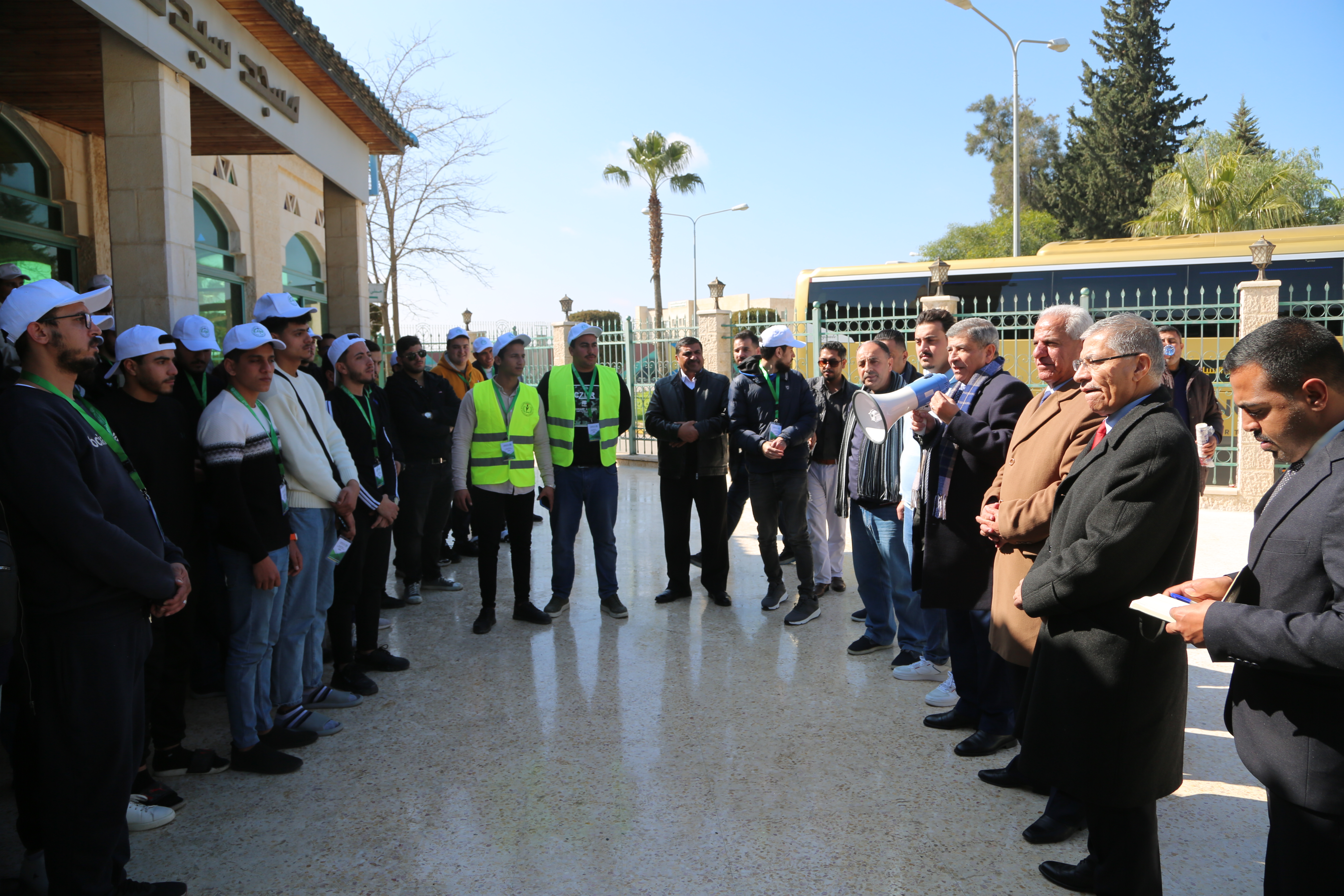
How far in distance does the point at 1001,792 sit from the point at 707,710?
1.51m

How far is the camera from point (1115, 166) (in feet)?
125

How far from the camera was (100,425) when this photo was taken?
3.04 m

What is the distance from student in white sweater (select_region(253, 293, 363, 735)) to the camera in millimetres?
4207

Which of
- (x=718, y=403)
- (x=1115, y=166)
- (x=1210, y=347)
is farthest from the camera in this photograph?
(x=1115, y=166)

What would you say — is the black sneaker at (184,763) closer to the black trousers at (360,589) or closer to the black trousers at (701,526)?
the black trousers at (360,589)

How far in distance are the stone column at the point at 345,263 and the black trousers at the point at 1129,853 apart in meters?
9.94

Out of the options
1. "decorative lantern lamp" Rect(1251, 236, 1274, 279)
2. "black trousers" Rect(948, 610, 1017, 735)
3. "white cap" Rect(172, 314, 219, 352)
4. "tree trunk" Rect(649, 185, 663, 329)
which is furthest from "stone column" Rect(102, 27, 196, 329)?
"tree trunk" Rect(649, 185, 663, 329)

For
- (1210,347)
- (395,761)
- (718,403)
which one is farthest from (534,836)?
(1210,347)

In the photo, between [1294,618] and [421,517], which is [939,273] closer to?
[421,517]

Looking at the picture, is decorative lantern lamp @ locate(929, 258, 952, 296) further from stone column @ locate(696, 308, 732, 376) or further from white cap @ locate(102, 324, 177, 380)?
white cap @ locate(102, 324, 177, 380)

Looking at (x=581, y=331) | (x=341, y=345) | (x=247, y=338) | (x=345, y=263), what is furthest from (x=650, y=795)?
(x=345, y=263)

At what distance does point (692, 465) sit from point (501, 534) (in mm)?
1553

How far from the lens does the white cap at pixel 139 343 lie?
357 cm

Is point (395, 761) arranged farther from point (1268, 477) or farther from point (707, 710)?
point (1268, 477)
